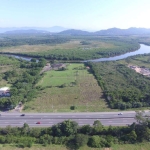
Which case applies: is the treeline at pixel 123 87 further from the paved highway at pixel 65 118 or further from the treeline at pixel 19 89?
the treeline at pixel 19 89

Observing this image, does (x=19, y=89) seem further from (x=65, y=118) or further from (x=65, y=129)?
(x=65, y=129)

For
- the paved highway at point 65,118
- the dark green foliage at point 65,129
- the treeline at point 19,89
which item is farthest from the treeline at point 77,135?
the treeline at point 19,89

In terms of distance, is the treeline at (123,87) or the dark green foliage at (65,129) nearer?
the dark green foliage at (65,129)

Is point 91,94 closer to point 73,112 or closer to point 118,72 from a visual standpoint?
point 73,112

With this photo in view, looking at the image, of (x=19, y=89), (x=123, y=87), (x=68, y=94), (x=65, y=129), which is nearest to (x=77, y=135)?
(x=65, y=129)

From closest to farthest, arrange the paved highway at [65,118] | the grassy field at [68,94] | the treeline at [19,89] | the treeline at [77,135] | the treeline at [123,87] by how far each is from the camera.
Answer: the treeline at [77,135], the paved highway at [65,118], the treeline at [19,89], the treeline at [123,87], the grassy field at [68,94]

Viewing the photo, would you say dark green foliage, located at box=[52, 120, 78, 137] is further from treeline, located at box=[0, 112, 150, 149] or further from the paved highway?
the paved highway

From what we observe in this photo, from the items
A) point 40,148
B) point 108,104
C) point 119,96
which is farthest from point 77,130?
point 119,96
